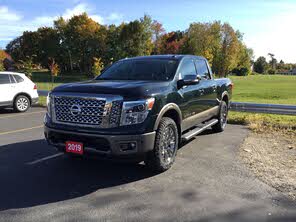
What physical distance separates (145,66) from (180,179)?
7.82ft

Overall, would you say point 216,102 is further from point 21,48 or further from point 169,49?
point 21,48

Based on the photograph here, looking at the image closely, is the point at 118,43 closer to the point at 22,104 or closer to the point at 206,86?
the point at 22,104

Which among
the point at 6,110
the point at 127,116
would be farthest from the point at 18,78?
the point at 127,116

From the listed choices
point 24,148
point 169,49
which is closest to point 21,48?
point 169,49

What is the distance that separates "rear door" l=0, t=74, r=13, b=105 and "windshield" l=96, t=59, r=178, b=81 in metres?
7.25

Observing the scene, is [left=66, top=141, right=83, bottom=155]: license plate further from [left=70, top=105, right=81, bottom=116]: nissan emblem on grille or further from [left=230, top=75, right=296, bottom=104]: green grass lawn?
[left=230, top=75, right=296, bottom=104]: green grass lawn

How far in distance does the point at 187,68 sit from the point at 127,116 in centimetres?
244

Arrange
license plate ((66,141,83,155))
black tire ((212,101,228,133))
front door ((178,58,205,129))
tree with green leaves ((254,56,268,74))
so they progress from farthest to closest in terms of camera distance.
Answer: tree with green leaves ((254,56,268,74)), black tire ((212,101,228,133)), front door ((178,58,205,129)), license plate ((66,141,83,155))

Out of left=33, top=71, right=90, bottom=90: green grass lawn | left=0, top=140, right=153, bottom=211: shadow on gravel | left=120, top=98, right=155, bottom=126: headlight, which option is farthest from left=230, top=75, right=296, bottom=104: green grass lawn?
left=33, top=71, right=90, bottom=90: green grass lawn

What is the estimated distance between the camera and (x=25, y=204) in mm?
4520

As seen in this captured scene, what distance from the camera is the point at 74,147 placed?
5320 millimetres

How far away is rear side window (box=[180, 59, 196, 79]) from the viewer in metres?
6.74

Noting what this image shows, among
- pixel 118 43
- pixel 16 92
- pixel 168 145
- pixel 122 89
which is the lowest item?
pixel 168 145

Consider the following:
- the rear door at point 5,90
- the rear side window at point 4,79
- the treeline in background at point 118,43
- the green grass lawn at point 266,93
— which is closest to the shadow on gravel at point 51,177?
the rear door at point 5,90
